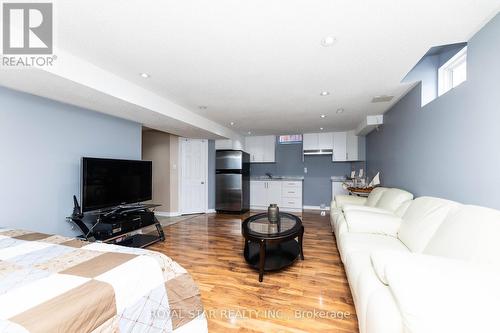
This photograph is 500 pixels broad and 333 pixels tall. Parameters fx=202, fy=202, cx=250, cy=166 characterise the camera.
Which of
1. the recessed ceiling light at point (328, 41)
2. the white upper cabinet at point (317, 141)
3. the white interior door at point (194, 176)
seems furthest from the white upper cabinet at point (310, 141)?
the recessed ceiling light at point (328, 41)

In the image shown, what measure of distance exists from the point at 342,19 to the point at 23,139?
10.9ft

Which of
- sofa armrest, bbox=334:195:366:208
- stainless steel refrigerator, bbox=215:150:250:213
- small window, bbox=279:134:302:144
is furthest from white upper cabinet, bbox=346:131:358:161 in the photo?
stainless steel refrigerator, bbox=215:150:250:213

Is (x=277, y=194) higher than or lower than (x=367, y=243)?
lower

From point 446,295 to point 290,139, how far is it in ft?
18.7

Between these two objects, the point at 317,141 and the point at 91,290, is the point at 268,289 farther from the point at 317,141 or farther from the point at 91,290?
the point at 317,141

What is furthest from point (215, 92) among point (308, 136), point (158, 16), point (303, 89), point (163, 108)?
point (308, 136)

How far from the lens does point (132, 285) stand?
101cm

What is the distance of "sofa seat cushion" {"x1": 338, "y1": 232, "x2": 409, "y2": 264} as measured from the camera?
5.91ft

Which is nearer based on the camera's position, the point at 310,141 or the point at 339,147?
the point at 339,147

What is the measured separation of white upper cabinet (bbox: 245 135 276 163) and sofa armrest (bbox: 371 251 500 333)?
534 centimetres

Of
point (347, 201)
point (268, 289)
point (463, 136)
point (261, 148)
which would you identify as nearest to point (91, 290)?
point (268, 289)

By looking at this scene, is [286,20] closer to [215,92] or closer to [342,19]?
[342,19]

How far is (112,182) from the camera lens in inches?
114

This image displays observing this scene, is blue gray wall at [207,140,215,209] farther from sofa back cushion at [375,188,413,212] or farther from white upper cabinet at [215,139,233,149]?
sofa back cushion at [375,188,413,212]
